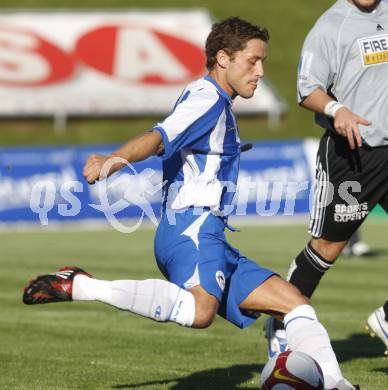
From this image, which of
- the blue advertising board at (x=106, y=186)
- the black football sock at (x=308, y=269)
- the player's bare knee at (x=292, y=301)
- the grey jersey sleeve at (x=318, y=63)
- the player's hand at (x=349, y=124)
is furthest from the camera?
the blue advertising board at (x=106, y=186)

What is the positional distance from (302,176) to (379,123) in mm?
16108

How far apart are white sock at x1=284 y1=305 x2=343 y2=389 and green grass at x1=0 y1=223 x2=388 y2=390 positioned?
0.97 meters

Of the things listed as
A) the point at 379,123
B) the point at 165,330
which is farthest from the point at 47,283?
the point at 165,330

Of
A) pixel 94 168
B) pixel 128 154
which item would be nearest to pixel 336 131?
pixel 128 154

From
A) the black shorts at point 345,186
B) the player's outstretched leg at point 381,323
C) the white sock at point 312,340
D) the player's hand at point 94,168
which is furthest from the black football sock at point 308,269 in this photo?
the player's hand at point 94,168

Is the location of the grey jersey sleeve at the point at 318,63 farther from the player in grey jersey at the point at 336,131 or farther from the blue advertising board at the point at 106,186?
the blue advertising board at the point at 106,186

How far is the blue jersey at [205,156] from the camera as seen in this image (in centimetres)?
595

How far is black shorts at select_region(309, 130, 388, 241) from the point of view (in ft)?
24.5

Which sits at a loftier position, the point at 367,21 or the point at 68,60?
the point at 367,21

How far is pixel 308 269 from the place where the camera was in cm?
759

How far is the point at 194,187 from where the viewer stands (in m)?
6.14

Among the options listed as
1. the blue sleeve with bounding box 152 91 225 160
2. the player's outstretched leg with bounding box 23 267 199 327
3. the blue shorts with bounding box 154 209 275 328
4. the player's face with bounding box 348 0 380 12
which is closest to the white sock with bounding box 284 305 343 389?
the blue shorts with bounding box 154 209 275 328

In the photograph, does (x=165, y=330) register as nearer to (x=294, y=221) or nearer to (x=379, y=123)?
(x=379, y=123)

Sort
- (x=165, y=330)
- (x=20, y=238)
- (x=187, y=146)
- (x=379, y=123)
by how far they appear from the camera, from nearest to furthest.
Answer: (x=187, y=146) → (x=379, y=123) → (x=165, y=330) → (x=20, y=238)
